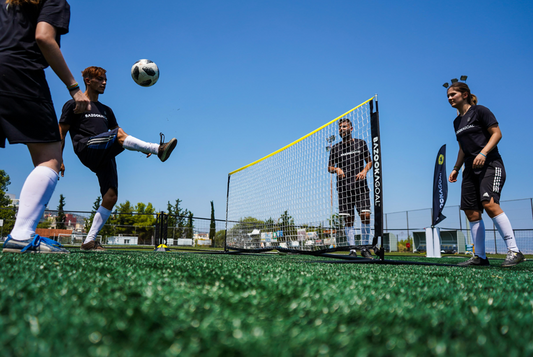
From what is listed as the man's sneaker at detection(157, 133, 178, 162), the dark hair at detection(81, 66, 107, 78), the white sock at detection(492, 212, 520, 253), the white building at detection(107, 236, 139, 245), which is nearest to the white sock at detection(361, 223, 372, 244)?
the white sock at detection(492, 212, 520, 253)

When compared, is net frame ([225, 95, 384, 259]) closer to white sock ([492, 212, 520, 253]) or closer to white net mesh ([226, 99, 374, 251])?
white net mesh ([226, 99, 374, 251])

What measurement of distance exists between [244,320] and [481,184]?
12.1 ft

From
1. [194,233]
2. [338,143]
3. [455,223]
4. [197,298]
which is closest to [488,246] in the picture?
[455,223]

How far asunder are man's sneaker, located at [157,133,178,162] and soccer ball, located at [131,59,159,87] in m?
1.62

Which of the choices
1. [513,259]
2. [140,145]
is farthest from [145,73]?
[513,259]

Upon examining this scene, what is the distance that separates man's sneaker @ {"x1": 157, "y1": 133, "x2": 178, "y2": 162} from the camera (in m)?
3.94

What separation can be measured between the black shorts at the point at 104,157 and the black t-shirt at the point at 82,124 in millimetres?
149

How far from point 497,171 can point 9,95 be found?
14.6 feet

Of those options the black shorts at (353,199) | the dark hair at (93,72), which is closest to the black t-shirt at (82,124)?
the dark hair at (93,72)

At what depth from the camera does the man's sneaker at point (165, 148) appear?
394cm

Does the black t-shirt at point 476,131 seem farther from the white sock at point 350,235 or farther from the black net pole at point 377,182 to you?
the white sock at point 350,235

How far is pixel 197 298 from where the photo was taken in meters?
0.97

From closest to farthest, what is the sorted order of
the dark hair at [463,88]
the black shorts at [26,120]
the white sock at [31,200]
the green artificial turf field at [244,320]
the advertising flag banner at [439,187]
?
the green artificial turf field at [244,320]
the black shorts at [26,120]
the white sock at [31,200]
the dark hair at [463,88]
the advertising flag banner at [439,187]

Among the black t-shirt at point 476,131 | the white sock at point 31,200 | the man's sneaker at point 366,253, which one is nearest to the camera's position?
the white sock at point 31,200
